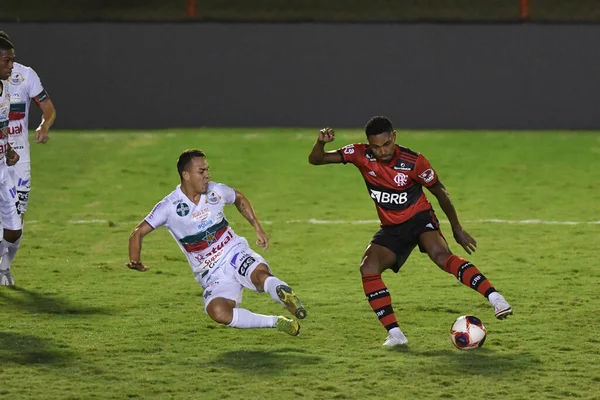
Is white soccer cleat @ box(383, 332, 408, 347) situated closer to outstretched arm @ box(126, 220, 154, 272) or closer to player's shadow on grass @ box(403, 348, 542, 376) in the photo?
player's shadow on grass @ box(403, 348, 542, 376)

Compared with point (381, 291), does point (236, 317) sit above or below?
below

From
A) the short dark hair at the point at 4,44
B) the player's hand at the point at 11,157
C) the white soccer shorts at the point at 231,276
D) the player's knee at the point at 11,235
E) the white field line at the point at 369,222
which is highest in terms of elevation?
the short dark hair at the point at 4,44

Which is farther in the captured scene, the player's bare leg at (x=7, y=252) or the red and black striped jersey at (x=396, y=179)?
the player's bare leg at (x=7, y=252)

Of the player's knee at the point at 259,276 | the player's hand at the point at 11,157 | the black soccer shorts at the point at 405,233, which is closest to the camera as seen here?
the player's knee at the point at 259,276

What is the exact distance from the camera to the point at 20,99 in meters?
11.8

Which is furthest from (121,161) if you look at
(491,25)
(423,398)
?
(423,398)

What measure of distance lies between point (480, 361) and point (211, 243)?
2.41 m

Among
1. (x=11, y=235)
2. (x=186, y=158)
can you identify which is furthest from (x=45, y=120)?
(x=186, y=158)

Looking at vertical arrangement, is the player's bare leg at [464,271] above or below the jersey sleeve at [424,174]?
below

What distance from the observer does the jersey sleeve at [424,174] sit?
9164mm

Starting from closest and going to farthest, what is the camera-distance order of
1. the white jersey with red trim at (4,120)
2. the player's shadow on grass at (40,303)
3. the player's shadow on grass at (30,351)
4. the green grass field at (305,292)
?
the green grass field at (305,292) → the player's shadow on grass at (30,351) → the player's shadow on grass at (40,303) → the white jersey with red trim at (4,120)

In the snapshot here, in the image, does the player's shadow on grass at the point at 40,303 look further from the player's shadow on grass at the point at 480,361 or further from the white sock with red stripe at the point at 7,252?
the player's shadow on grass at the point at 480,361

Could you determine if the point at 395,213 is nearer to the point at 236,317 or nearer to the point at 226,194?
the point at 226,194

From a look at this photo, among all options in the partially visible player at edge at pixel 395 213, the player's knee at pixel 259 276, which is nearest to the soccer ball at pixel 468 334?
the partially visible player at edge at pixel 395 213
